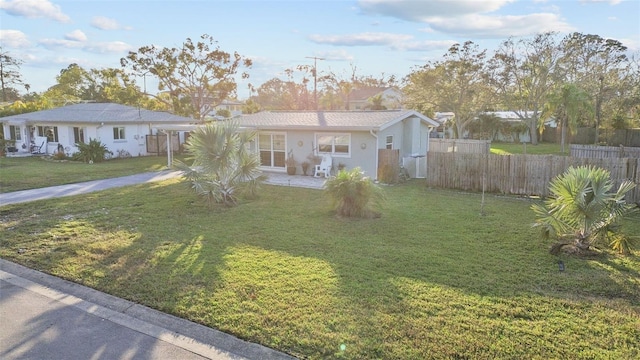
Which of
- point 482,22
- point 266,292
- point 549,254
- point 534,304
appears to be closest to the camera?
point 534,304

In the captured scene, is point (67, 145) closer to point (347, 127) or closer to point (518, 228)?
point (347, 127)

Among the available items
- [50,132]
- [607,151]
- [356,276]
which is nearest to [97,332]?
[356,276]

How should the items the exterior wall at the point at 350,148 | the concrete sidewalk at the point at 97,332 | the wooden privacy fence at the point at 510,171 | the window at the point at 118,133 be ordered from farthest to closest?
the window at the point at 118,133
the exterior wall at the point at 350,148
the wooden privacy fence at the point at 510,171
the concrete sidewalk at the point at 97,332

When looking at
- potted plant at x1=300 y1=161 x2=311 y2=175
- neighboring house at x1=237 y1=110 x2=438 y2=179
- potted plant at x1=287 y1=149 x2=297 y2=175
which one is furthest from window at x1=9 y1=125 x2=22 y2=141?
potted plant at x1=300 y1=161 x2=311 y2=175

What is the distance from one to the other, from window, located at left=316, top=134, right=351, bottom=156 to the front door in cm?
187

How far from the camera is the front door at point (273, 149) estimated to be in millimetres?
18156

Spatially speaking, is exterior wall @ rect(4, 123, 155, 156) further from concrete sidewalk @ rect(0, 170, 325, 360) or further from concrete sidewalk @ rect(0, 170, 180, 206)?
concrete sidewalk @ rect(0, 170, 325, 360)

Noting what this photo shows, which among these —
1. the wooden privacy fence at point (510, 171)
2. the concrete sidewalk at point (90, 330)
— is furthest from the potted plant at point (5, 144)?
the wooden privacy fence at point (510, 171)

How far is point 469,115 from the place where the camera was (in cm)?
3584

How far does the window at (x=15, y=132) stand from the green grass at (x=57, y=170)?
474 centimetres

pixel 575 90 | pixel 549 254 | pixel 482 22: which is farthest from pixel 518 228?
pixel 575 90

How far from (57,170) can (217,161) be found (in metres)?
11.7

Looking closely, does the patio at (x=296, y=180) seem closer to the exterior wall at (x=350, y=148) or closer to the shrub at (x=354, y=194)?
the exterior wall at (x=350, y=148)

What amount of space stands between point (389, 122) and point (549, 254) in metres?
9.39
